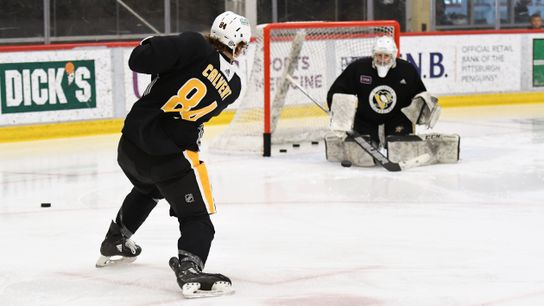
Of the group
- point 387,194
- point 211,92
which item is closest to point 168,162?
point 211,92

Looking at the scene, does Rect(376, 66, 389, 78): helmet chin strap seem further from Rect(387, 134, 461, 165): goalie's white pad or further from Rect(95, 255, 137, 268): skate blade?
Rect(95, 255, 137, 268): skate blade

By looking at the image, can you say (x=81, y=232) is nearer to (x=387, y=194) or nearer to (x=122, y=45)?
(x=387, y=194)

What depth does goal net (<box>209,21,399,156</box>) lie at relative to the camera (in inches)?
354

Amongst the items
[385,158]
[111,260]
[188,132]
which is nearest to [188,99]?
[188,132]

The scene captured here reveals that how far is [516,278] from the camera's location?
447cm

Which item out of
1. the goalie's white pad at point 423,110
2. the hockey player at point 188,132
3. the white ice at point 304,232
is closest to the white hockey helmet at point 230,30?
the hockey player at point 188,132

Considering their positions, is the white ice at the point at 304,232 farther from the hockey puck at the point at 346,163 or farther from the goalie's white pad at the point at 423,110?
the goalie's white pad at the point at 423,110

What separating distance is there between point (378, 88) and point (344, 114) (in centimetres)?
37

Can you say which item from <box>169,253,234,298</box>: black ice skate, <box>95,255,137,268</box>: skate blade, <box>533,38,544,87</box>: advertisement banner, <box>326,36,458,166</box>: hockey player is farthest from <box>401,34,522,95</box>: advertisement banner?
<box>169,253,234,298</box>: black ice skate

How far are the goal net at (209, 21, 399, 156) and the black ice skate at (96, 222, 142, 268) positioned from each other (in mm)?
4042

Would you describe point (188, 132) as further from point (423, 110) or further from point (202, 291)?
point (423, 110)

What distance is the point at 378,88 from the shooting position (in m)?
8.27

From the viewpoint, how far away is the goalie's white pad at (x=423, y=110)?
8.16m

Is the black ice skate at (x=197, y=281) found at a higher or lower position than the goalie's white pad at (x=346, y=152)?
lower
